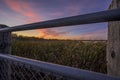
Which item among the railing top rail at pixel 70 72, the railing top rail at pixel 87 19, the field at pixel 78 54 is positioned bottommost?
the field at pixel 78 54

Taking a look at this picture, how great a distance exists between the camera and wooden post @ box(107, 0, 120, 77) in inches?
41.1

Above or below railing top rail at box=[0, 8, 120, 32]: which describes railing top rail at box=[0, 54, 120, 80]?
below

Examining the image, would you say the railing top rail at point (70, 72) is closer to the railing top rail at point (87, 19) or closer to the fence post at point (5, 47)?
the railing top rail at point (87, 19)

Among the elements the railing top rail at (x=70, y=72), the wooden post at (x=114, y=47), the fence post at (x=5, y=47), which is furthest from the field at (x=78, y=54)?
the railing top rail at (x=70, y=72)

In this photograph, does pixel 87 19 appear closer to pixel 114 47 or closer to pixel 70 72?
pixel 70 72

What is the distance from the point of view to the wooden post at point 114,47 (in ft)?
3.43

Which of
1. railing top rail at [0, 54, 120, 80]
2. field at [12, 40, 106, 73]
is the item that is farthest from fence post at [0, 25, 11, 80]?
field at [12, 40, 106, 73]

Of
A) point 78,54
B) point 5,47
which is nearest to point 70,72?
point 5,47

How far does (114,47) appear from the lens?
108 cm

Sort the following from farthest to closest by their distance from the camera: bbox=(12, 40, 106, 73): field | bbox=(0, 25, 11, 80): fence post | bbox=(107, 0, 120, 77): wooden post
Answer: bbox=(12, 40, 106, 73): field → bbox=(0, 25, 11, 80): fence post → bbox=(107, 0, 120, 77): wooden post

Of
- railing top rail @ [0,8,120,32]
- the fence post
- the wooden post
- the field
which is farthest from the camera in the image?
the field

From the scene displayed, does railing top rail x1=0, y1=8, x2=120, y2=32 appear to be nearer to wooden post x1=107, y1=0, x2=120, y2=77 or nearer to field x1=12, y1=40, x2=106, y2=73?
wooden post x1=107, y1=0, x2=120, y2=77

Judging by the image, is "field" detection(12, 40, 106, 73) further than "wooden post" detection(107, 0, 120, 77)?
Yes

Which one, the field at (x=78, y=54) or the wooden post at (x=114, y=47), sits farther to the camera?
the field at (x=78, y=54)
